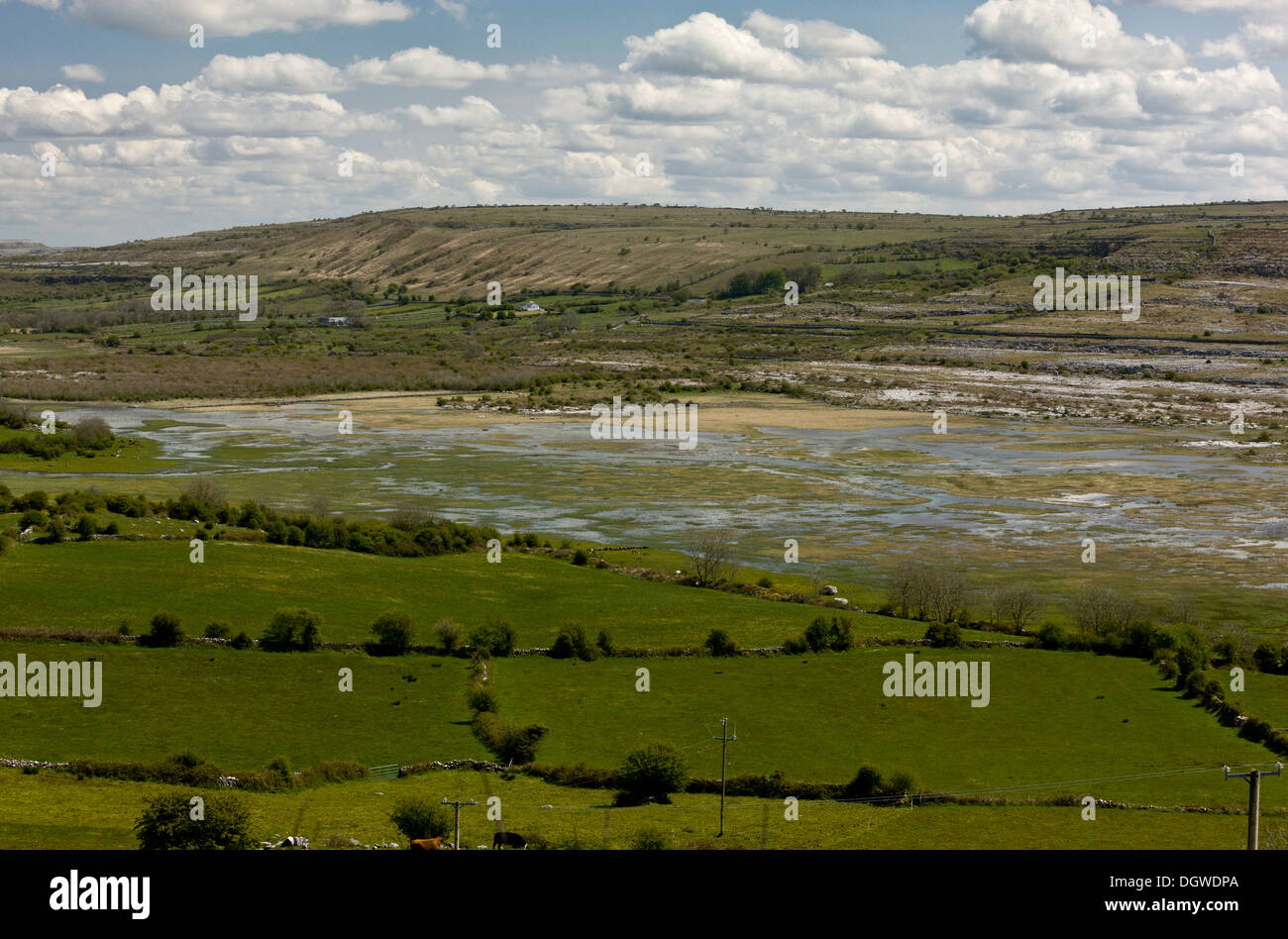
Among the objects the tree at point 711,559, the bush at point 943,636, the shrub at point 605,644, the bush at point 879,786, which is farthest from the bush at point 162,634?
the bush at point 943,636

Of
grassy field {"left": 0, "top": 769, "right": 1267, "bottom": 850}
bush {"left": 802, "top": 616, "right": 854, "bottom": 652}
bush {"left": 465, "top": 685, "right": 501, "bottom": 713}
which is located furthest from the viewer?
bush {"left": 802, "top": 616, "right": 854, "bottom": 652}

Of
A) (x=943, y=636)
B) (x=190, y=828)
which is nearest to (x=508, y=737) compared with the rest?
(x=190, y=828)

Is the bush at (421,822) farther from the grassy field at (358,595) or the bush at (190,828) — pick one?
the grassy field at (358,595)

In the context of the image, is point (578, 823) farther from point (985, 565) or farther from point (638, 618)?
point (985, 565)

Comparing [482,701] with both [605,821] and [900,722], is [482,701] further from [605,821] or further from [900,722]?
[900,722]

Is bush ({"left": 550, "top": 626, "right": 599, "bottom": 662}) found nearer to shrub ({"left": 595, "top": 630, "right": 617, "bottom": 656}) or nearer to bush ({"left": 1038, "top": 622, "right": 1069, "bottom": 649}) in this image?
shrub ({"left": 595, "top": 630, "right": 617, "bottom": 656})

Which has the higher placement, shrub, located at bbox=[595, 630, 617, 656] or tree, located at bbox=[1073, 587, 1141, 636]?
tree, located at bbox=[1073, 587, 1141, 636]

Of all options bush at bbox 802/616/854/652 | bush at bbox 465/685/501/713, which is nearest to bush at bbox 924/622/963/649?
bush at bbox 802/616/854/652
